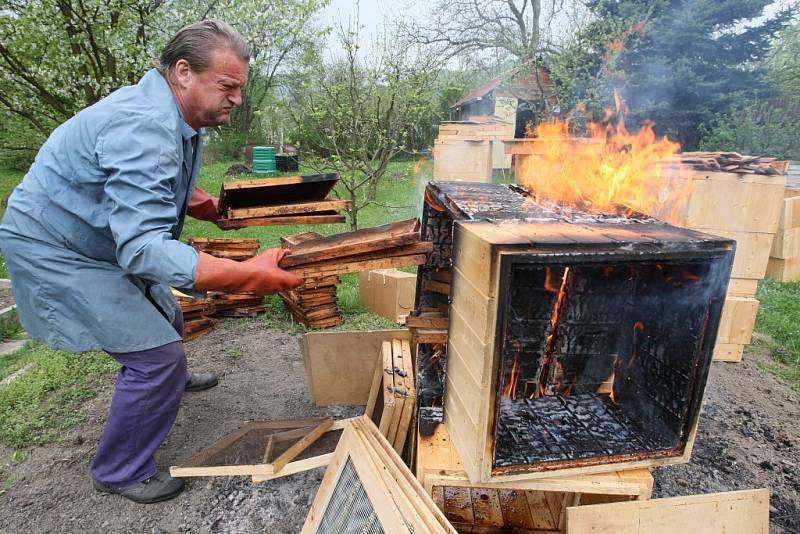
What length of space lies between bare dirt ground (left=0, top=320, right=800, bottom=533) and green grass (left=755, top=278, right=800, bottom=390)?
0.32 meters

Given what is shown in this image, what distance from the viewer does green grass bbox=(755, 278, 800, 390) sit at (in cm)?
433

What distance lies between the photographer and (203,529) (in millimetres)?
2363

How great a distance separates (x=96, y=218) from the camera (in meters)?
2.23

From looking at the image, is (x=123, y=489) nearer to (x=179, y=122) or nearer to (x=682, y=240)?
(x=179, y=122)

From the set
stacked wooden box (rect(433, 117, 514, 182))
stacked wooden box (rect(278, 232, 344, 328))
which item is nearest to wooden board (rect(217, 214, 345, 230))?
stacked wooden box (rect(278, 232, 344, 328))

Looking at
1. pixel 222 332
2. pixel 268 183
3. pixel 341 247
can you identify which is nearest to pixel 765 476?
pixel 341 247

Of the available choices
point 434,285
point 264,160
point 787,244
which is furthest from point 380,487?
point 264,160

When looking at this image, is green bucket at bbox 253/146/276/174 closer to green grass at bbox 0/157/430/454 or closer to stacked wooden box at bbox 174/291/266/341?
green grass at bbox 0/157/430/454

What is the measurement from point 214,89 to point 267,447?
1876mm

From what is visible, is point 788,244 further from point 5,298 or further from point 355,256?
point 5,298

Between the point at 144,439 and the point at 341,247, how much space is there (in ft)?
4.85

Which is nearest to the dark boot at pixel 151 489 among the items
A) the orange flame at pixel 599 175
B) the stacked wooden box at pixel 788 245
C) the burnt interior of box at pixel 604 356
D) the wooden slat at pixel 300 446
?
the wooden slat at pixel 300 446

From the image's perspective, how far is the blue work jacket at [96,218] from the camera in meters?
2.02

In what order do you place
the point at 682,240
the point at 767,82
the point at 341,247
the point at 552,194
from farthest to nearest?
the point at 767,82 → the point at 552,194 → the point at 341,247 → the point at 682,240
